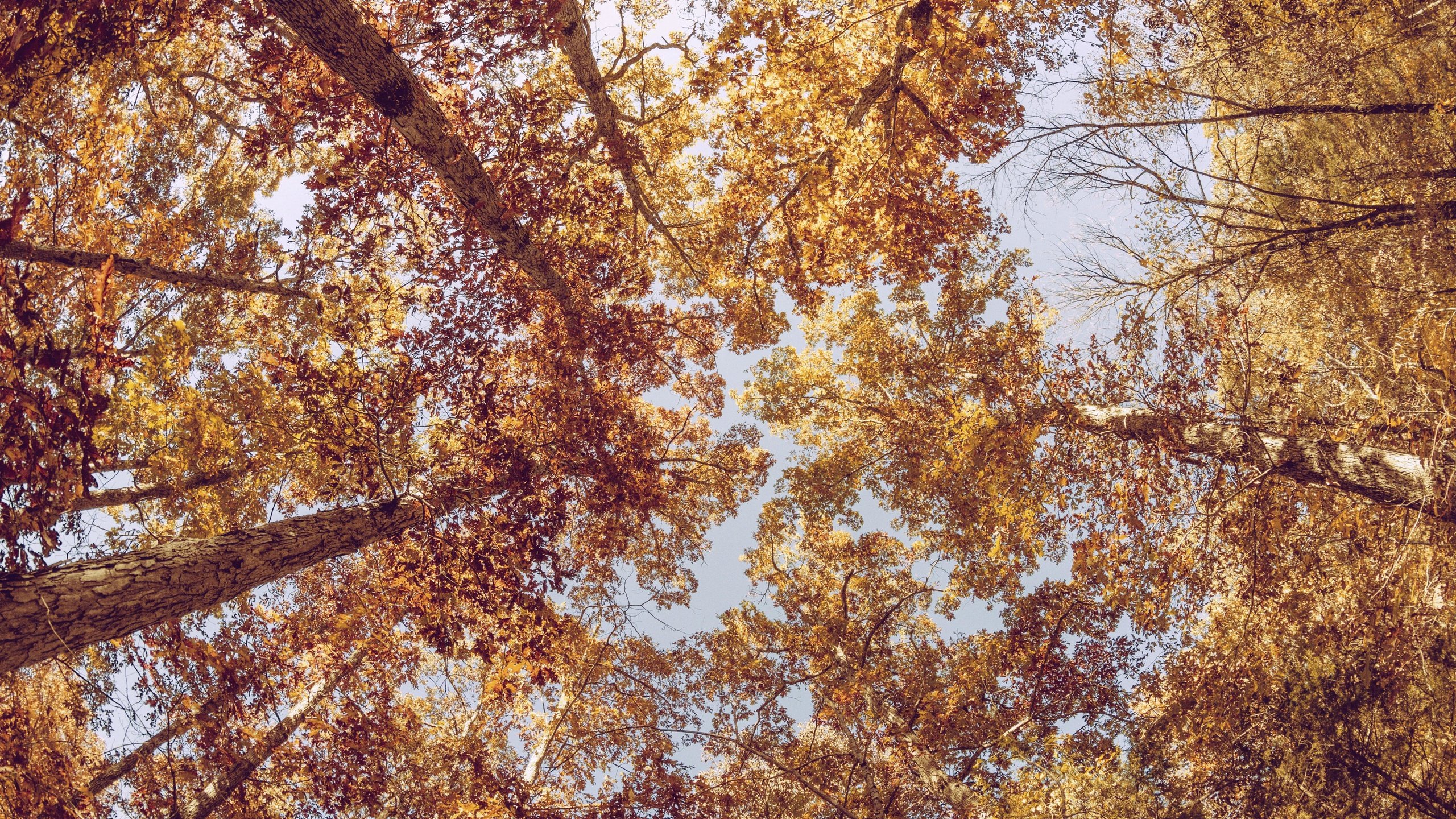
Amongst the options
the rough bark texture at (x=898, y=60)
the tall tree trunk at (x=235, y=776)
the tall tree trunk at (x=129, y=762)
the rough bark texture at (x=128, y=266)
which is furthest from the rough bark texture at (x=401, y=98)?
the tall tree trunk at (x=129, y=762)

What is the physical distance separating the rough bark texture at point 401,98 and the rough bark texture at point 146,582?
3.39 metres

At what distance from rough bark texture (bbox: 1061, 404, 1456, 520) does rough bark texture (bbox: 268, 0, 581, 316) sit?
7.35m

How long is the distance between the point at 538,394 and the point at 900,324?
7.84m

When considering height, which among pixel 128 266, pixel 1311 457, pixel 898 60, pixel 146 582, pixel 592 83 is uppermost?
pixel 592 83

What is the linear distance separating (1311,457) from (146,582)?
950 centimetres

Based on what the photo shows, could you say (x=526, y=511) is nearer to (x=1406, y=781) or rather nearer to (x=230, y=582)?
(x=230, y=582)

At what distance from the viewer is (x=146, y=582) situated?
3.46 metres

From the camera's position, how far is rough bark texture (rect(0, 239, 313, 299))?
5438 millimetres

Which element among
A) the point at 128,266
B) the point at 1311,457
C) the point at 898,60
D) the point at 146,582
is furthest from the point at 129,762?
the point at 1311,457

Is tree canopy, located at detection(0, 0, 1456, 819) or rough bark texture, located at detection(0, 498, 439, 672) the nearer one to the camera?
rough bark texture, located at detection(0, 498, 439, 672)

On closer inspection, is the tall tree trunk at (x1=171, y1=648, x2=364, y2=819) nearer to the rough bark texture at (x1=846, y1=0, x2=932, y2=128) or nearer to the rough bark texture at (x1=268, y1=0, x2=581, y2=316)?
the rough bark texture at (x1=268, y1=0, x2=581, y2=316)

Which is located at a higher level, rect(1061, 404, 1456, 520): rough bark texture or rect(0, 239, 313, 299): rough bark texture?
rect(0, 239, 313, 299): rough bark texture

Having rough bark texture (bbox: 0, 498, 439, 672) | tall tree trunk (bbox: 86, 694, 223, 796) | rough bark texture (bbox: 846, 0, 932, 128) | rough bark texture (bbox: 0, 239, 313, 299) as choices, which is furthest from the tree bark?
tall tree trunk (bbox: 86, 694, 223, 796)

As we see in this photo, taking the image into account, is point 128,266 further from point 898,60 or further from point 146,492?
point 898,60
